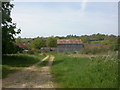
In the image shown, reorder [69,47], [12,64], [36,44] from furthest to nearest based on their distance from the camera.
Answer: [69,47] → [36,44] → [12,64]

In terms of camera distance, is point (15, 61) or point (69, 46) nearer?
point (15, 61)

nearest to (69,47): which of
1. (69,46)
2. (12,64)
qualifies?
(69,46)

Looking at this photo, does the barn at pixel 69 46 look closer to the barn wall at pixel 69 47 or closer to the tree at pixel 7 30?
the barn wall at pixel 69 47

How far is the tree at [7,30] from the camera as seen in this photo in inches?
954

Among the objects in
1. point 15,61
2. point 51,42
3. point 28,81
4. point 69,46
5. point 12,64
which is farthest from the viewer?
point 51,42

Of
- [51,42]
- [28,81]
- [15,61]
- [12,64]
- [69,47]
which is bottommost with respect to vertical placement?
[69,47]

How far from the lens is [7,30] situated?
25391 millimetres

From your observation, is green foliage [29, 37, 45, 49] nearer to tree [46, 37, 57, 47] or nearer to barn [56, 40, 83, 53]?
tree [46, 37, 57, 47]

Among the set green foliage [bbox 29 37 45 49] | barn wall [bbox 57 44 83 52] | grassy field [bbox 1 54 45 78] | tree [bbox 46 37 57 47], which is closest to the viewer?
grassy field [bbox 1 54 45 78]

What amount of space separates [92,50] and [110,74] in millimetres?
40672

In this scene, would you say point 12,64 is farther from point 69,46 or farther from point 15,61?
point 69,46

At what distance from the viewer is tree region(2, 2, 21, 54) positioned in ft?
79.5

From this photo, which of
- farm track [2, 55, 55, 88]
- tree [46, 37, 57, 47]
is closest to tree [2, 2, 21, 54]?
farm track [2, 55, 55, 88]

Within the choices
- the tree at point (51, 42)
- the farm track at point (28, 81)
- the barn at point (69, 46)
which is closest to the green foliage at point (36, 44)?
the tree at point (51, 42)
